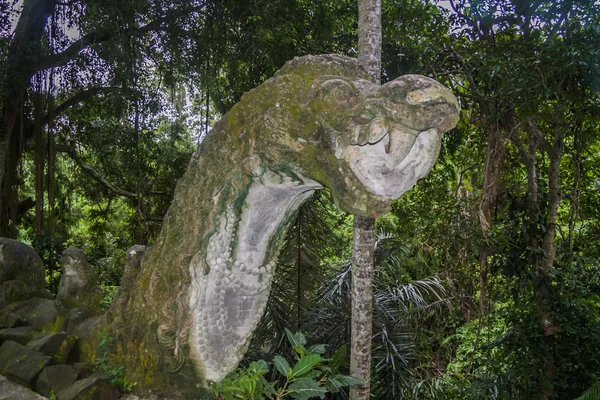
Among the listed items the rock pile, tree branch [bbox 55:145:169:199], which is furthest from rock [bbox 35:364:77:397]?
tree branch [bbox 55:145:169:199]

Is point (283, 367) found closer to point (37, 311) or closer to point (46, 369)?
point (46, 369)

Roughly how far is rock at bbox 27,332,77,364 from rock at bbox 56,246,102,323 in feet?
0.47

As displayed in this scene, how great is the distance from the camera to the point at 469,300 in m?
4.63

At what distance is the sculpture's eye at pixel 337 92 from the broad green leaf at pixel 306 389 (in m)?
0.85

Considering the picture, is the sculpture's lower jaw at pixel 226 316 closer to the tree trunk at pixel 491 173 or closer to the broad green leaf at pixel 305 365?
the broad green leaf at pixel 305 365

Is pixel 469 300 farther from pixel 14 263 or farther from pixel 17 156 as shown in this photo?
pixel 17 156

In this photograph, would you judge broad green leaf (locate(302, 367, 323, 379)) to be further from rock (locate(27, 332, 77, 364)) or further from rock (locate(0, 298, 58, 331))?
rock (locate(0, 298, 58, 331))

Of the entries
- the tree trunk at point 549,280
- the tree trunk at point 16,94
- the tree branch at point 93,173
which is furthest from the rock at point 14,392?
the tree branch at point 93,173

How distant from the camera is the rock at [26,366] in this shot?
1608 mm

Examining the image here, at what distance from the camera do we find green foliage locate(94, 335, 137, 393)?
5.45ft

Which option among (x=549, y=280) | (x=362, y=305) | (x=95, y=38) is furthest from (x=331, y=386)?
(x=95, y=38)

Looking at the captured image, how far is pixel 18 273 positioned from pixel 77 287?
1.06 ft

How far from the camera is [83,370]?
1690 mm

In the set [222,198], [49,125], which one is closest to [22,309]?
[222,198]
